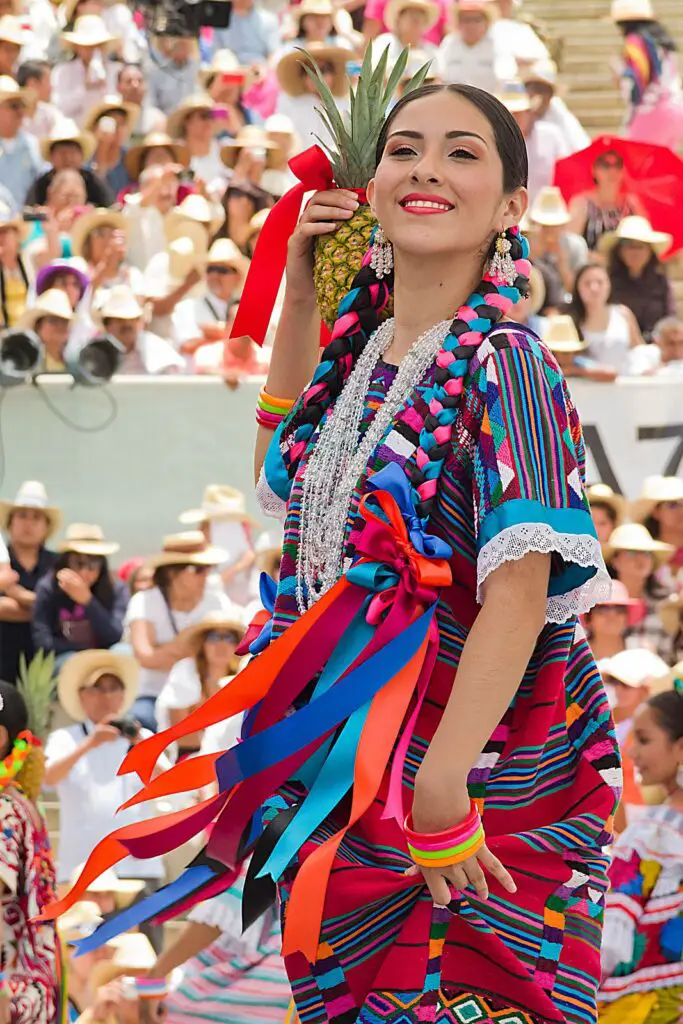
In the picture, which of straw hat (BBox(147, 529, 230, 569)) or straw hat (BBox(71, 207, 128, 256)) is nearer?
straw hat (BBox(147, 529, 230, 569))

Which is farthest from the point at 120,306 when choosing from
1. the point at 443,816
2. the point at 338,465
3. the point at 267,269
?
the point at 443,816

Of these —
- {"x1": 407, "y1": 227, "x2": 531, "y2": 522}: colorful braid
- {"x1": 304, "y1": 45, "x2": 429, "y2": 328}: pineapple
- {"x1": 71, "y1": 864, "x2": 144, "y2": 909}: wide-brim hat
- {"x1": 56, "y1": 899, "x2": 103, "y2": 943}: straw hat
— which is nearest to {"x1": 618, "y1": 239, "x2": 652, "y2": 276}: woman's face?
{"x1": 71, "y1": 864, "x2": 144, "y2": 909}: wide-brim hat

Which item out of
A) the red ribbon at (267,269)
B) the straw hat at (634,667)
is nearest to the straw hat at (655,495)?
the straw hat at (634,667)

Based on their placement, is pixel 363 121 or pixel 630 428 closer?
pixel 363 121

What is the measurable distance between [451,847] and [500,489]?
50 cm

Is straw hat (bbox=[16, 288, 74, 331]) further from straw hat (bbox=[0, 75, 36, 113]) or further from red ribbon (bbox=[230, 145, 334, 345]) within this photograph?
red ribbon (bbox=[230, 145, 334, 345])

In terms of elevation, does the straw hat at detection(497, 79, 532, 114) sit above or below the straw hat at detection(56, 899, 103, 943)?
above

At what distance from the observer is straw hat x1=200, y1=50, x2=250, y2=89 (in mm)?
10742

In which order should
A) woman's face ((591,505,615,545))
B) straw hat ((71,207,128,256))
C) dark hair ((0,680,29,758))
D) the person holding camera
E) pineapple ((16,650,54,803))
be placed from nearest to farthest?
pineapple ((16,650,54,803)) < dark hair ((0,680,29,758)) < the person holding camera < woman's face ((591,505,615,545)) < straw hat ((71,207,128,256))

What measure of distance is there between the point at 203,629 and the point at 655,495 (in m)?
2.12

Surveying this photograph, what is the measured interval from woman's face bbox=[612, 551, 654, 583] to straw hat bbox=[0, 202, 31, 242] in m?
3.13

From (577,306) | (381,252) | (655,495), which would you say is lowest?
(655,495)

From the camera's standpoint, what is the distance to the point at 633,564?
812cm

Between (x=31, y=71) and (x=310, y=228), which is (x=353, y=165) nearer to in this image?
(x=310, y=228)
